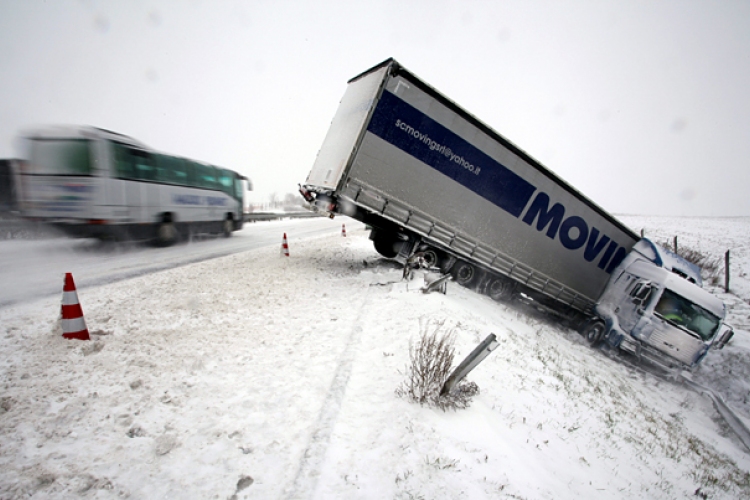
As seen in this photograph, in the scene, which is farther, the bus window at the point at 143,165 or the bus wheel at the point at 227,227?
the bus wheel at the point at 227,227

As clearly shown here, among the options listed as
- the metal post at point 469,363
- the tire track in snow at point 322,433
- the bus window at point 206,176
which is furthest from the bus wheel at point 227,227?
the metal post at point 469,363

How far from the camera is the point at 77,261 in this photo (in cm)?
855

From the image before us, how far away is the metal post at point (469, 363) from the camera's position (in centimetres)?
328

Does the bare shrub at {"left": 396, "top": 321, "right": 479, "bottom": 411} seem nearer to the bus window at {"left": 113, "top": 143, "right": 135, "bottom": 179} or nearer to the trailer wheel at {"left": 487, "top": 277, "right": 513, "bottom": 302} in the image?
the trailer wheel at {"left": 487, "top": 277, "right": 513, "bottom": 302}

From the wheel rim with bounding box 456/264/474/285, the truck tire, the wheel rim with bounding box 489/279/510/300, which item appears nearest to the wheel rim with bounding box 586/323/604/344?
the wheel rim with bounding box 489/279/510/300

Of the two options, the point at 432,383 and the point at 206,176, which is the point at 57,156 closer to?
the point at 206,176

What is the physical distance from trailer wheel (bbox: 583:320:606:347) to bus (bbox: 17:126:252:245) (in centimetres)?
1481

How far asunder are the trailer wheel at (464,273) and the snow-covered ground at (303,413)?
8.59ft

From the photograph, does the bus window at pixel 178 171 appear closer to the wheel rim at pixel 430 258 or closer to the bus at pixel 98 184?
the bus at pixel 98 184

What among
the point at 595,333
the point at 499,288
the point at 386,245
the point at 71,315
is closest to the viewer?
the point at 71,315

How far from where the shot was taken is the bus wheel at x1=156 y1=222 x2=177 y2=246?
1195 centimetres

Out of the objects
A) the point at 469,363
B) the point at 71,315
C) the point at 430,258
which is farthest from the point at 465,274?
the point at 71,315

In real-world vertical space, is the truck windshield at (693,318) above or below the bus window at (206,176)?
above

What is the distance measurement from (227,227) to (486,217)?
12.8 meters
